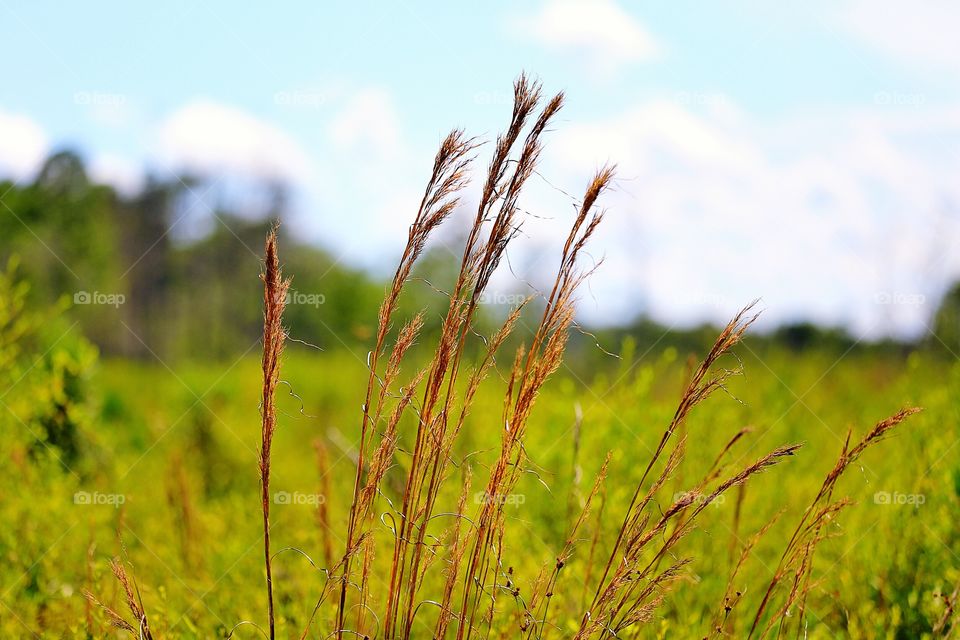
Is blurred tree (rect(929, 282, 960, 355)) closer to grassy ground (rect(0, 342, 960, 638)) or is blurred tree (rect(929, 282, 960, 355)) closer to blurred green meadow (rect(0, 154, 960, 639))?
blurred green meadow (rect(0, 154, 960, 639))

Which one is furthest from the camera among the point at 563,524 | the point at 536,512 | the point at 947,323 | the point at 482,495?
the point at 947,323

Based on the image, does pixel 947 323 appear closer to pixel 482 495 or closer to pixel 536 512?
pixel 536 512

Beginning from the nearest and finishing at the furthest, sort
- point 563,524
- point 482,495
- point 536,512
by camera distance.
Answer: point 482,495, point 563,524, point 536,512

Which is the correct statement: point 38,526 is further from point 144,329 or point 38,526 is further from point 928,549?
point 144,329

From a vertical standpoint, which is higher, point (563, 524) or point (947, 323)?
point (947, 323)

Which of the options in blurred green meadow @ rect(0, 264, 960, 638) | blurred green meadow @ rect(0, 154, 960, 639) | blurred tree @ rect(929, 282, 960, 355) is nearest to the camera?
blurred green meadow @ rect(0, 154, 960, 639)

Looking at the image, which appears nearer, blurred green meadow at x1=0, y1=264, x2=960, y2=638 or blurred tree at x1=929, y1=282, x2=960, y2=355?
blurred green meadow at x1=0, y1=264, x2=960, y2=638

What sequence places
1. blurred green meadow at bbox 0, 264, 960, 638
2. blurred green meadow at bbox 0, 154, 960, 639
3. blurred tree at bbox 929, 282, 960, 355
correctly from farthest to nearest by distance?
blurred tree at bbox 929, 282, 960, 355, blurred green meadow at bbox 0, 264, 960, 638, blurred green meadow at bbox 0, 154, 960, 639

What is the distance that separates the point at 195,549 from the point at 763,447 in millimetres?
3619

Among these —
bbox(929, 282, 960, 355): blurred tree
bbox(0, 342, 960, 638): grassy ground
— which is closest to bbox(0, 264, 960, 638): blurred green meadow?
bbox(0, 342, 960, 638): grassy ground

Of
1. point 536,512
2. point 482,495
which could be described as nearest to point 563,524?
point 536,512

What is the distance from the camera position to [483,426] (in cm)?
561

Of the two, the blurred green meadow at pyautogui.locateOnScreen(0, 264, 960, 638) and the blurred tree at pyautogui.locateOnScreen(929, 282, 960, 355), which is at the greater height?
the blurred tree at pyautogui.locateOnScreen(929, 282, 960, 355)

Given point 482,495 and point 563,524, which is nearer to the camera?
point 482,495
